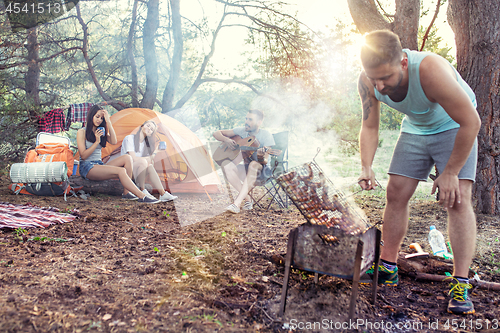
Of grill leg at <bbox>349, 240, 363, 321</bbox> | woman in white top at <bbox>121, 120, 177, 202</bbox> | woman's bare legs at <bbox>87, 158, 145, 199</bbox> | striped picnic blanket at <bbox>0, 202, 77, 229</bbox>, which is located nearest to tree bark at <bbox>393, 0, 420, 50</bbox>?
grill leg at <bbox>349, 240, 363, 321</bbox>

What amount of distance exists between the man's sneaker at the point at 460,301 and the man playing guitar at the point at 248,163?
3109 millimetres

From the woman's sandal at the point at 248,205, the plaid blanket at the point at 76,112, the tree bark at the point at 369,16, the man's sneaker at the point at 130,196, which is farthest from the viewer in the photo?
the plaid blanket at the point at 76,112

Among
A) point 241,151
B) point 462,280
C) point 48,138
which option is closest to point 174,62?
point 48,138

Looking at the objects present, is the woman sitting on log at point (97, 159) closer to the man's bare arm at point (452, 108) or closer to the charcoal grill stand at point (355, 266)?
the charcoal grill stand at point (355, 266)

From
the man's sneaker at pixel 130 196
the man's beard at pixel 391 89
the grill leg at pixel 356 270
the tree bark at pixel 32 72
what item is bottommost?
the man's sneaker at pixel 130 196

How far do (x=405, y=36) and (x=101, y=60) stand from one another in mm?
10376

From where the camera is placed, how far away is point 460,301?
6.39 feet

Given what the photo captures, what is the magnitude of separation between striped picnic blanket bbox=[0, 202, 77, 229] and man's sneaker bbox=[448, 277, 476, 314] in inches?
147

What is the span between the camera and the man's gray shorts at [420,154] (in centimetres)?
203

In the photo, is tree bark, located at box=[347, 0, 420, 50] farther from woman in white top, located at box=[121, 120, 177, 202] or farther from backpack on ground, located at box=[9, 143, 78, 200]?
backpack on ground, located at box=[9, 143, 78, 200]

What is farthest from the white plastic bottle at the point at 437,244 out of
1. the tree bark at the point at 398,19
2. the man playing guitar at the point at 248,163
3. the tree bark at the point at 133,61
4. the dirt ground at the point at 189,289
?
the tree bark at the point at 133,61

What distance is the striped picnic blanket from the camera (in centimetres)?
330

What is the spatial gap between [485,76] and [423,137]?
8.55 feet

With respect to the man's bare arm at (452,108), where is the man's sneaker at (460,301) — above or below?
below
